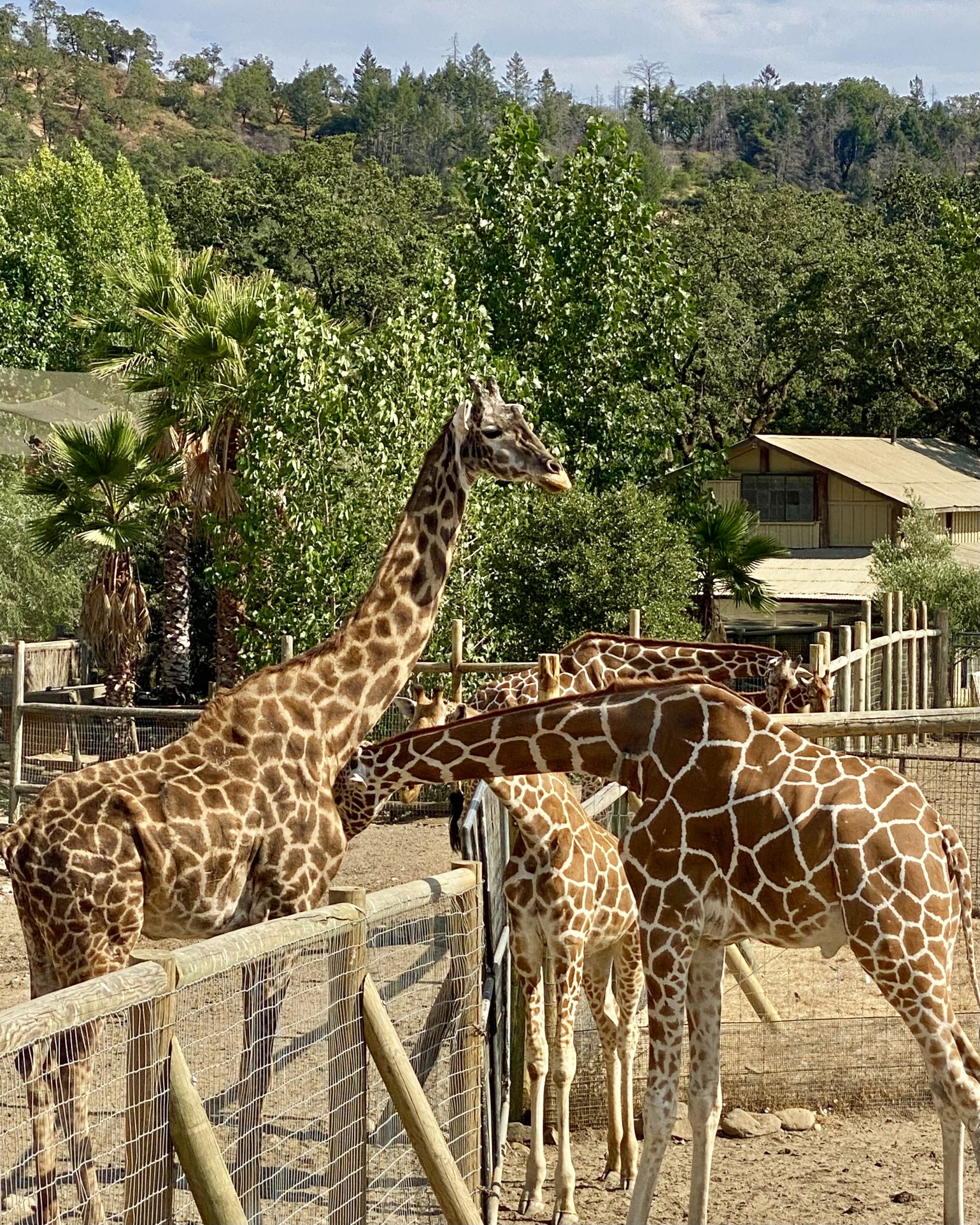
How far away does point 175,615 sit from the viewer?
21109 mm

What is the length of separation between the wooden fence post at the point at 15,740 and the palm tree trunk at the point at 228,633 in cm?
479

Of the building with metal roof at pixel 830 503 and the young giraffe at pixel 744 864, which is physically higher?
the building with metal roof at pixel 830 503

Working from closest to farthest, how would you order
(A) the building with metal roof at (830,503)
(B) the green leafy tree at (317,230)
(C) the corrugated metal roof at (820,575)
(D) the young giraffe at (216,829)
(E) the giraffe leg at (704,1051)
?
1. (E) the giraffe leg at (704,1051)
2. (D) the young giraffe at (216,829)
3. (C) the corrugated metal roof at (820,575)
4. (A) the building with metal roof at (830,503)
5. (B) the green leafy tree at (317,230)

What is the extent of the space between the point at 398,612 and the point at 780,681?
1.84 metres

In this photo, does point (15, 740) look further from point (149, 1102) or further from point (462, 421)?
point (149, 1102)

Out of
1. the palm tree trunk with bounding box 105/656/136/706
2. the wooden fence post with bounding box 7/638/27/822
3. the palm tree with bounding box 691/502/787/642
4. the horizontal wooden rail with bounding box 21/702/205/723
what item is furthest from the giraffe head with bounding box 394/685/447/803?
the palm tree with bounding box 691/502/787/642

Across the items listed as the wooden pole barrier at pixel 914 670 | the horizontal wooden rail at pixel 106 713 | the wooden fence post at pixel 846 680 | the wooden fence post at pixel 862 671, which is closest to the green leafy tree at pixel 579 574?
the wooden fence post at pixel 862 671

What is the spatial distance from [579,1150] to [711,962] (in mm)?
1800

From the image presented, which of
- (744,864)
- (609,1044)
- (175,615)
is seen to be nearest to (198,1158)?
(744,864)

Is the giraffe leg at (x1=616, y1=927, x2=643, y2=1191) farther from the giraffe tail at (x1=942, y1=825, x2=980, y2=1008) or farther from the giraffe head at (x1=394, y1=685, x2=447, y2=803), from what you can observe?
the giraffe tail at (x1=942, y1=825, x2=980, y2=1008)

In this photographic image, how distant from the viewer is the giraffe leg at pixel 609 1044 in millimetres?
6094

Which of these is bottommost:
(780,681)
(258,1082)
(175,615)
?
(258,1082)

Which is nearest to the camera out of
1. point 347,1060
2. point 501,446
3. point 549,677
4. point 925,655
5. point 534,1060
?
point 347,1060

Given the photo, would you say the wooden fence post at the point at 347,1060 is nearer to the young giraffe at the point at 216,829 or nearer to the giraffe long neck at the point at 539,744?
the young giraffe at the point at 216,829
